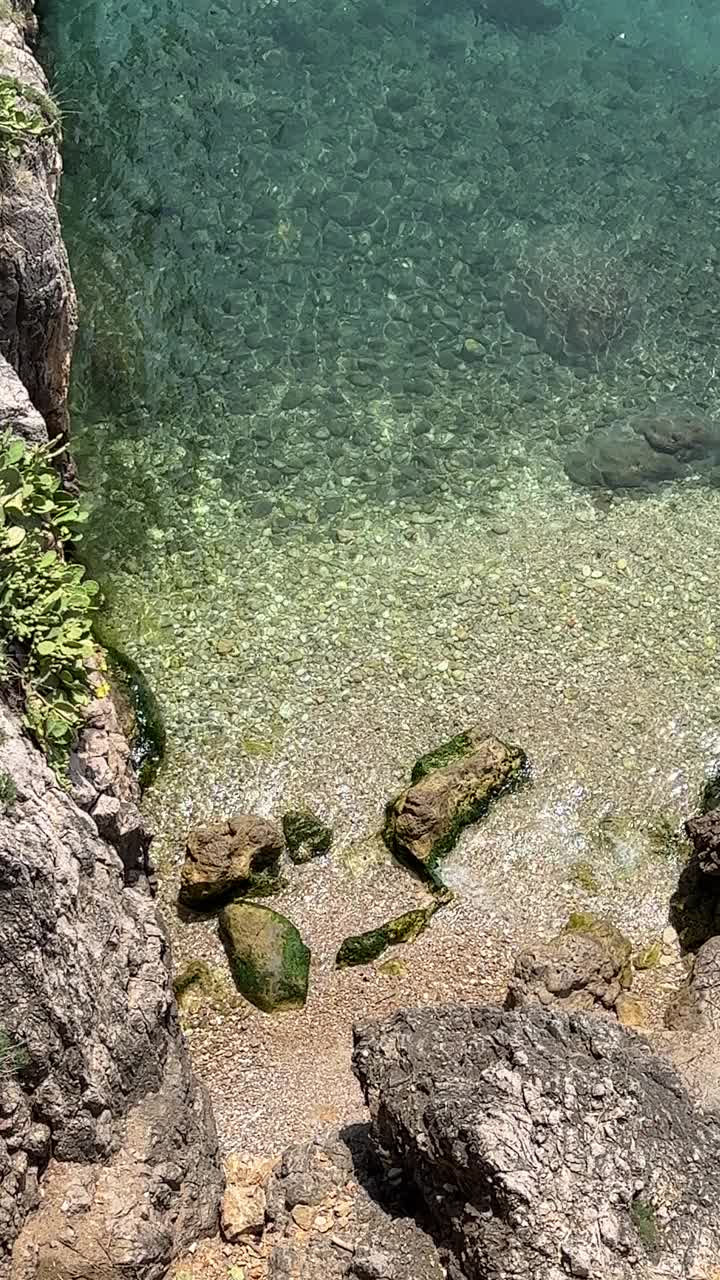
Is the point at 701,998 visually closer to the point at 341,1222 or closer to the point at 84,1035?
the point at 341,1222

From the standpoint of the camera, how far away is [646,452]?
18.8 metres

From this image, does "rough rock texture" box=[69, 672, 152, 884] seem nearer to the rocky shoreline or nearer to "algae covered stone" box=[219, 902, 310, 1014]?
the rocky shoreline

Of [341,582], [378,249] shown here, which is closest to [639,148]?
[378,249]

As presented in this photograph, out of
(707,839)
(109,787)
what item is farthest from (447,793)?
(109,787)

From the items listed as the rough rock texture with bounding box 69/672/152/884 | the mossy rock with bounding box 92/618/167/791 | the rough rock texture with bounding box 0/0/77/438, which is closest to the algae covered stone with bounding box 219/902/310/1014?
the rough rock texture with bounding box 69/672/152/884

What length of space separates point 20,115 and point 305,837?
9760mm

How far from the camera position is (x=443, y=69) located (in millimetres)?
23344

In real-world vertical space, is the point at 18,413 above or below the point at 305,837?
above

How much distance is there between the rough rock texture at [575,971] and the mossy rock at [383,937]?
1.33 m

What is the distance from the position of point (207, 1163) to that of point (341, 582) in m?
8.61

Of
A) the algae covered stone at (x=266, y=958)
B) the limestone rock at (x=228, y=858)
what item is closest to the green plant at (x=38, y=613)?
the limestone rock at (x=228, y=858)

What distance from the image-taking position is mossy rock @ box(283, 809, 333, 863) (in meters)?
14.5

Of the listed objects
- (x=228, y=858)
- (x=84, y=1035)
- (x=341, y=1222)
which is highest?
(x=84, y=1035)

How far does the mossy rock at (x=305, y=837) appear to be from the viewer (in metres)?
14.5
